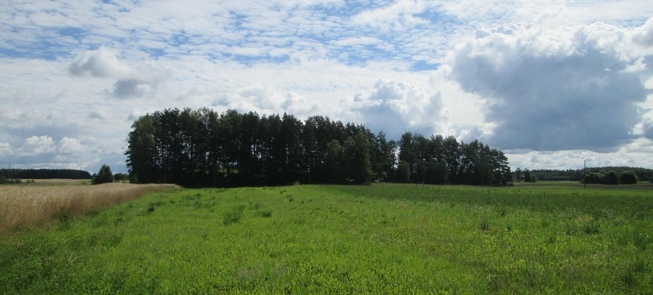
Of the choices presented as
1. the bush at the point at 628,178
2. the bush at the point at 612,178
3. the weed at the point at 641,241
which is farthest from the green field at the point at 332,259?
the bush at the point at 612,178

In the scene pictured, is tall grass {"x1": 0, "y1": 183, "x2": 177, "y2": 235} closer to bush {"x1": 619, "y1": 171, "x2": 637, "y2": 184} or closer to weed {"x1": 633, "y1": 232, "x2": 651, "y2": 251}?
weed {"x1": 633, "y1": 232, "x2": 651, "y2": 251}

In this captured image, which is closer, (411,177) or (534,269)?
(534,269)

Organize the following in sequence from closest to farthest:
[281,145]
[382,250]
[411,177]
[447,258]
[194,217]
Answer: [447,258] < [382,250] < [194,217] < [281,145] < [411,177]

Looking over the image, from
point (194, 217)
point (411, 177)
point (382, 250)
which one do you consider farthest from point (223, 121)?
point (382, 250)

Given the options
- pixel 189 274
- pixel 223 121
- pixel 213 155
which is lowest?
pixel 189 274

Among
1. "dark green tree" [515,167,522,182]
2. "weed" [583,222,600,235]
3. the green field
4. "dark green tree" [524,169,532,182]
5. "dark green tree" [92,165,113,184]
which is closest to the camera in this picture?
the green field

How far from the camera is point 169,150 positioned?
8831 centimetres

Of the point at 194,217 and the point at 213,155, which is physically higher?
the point at 213,155

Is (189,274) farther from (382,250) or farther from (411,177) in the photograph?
(411,177)

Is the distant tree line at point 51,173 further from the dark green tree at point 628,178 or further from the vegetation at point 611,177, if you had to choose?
the dark green tree at point 628,178

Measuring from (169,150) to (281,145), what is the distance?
25232mm

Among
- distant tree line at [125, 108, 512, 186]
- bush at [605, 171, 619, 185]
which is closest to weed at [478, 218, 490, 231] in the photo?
distant tree line at [125, 108, 512, 186]

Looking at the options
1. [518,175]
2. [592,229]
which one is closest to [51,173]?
[592,229]

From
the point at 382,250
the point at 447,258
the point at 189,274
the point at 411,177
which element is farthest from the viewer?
the point at 411,177
